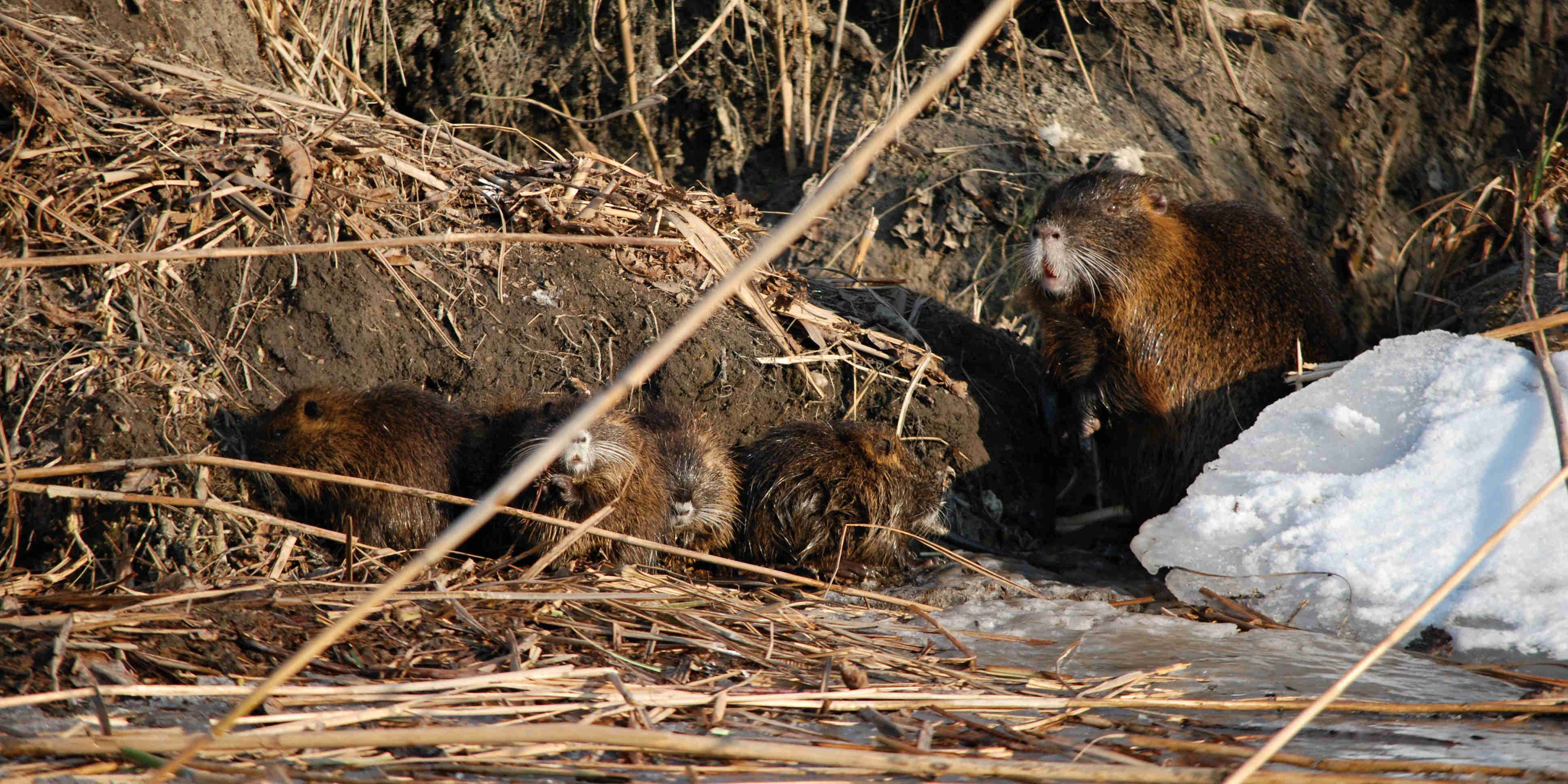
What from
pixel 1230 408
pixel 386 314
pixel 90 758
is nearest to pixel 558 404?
pixel 386 314

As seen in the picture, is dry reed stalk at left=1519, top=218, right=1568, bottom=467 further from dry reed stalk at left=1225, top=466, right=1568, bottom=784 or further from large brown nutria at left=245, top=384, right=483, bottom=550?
large brown nutria at left=245, top=384, right=483, bottom=550

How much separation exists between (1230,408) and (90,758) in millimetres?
3884

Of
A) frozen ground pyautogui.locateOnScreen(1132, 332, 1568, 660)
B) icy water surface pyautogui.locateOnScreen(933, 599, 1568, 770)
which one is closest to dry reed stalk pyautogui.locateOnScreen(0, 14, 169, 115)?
icy water surface pyautogui.locateOnScreen(933, 599, 1568, 770)

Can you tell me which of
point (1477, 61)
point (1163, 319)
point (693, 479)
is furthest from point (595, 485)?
point (1477, 61)

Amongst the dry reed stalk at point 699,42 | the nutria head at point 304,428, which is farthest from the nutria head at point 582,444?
the dry reed stalk at point 699,42

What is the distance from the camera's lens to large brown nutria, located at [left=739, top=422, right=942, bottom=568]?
13.0ft

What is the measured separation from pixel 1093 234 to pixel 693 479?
192cm

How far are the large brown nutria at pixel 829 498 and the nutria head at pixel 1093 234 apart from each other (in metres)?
1.04

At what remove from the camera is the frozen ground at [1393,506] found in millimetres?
3311

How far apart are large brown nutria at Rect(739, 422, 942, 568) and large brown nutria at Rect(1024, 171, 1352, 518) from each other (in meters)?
1.03

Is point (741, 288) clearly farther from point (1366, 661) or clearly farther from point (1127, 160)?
point (1366, 661)

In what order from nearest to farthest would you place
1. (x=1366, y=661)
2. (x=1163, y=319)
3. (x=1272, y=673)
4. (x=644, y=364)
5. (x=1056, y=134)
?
(x=644, y=364) < (x=1366, y=661) < (x=1272, y=673) < (x=1163, y=319) < (x=1056, y=134)

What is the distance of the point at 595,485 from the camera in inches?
137

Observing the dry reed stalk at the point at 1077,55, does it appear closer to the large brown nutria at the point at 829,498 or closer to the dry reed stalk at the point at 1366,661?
the large brown nutria at the point at 829,498
